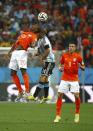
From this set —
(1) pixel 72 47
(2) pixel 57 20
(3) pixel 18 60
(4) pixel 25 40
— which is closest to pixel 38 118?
(3) pixel 18 60

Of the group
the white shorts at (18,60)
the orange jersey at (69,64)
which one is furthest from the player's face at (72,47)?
the white shorts at (18,60)

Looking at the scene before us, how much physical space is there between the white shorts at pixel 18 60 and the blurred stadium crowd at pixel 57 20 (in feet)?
23.2

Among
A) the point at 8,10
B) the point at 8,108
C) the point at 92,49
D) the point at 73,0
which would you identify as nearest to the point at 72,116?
the point at 8,108

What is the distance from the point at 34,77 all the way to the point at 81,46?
2806mm

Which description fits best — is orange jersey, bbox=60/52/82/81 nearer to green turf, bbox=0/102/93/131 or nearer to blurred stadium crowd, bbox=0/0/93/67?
green turf, bbox=0/102/93/131

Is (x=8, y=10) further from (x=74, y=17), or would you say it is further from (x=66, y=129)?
(x=66, y=129)

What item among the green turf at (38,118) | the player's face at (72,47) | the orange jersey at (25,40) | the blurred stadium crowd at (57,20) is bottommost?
the blurred stadium crowd at (57,20)

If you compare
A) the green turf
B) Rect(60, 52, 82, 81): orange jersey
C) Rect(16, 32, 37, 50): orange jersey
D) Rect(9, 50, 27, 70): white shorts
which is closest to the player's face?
Rect(60, 52, 82, 81): orange jersey

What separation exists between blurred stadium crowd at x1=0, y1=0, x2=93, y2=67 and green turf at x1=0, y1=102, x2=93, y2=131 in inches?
188

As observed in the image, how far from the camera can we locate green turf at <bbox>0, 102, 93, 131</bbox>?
17922 millimetres

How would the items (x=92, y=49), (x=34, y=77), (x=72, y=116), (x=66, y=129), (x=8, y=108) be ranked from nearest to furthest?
1. (x=66, y=129)
2. (x=72, y=116)
3. (x=8, y=108)
4. (x=34, y=77)
5. (x=92, y=49)

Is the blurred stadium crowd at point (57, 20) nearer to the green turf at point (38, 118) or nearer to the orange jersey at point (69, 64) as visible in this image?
the green turf at point (38, 118)

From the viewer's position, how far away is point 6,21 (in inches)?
1266

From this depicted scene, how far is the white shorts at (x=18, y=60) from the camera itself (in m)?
22.3
